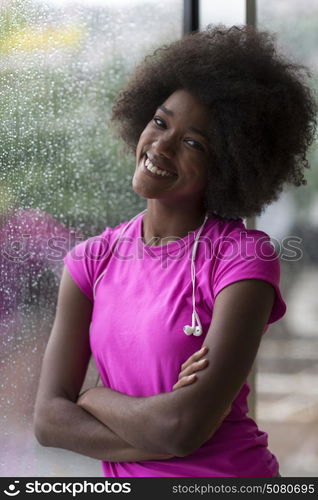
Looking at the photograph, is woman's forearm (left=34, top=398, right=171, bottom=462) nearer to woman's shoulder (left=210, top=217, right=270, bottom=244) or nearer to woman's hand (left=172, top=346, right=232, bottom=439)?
woman's hand (left=172, top=346, right=232, bottom=439)

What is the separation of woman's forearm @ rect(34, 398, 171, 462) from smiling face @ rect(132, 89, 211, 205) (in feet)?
1.58

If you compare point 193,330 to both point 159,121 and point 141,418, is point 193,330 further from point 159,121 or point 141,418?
point 159,121

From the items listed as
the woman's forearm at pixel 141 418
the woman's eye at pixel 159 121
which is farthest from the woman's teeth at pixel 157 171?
the woman's forearm at pixel 141 418

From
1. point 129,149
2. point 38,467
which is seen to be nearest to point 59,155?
point 129,149

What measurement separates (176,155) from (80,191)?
477 millimetres

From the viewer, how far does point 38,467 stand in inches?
74.3

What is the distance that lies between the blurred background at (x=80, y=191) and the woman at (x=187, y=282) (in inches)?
7.4

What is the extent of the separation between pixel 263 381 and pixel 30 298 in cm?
102

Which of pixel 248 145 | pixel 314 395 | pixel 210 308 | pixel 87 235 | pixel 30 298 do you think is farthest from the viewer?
pixel 314 395

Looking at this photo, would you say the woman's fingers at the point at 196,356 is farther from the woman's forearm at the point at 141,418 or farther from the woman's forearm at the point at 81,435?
the woman's forearm at the point at 81,435

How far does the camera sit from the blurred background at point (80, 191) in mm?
1787

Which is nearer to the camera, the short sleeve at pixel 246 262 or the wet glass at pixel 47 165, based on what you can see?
the short sleeve at pixel 246 262

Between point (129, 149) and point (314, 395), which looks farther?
point (314, 395)

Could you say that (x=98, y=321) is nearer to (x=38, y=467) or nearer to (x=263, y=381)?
(x=38, y=467)
